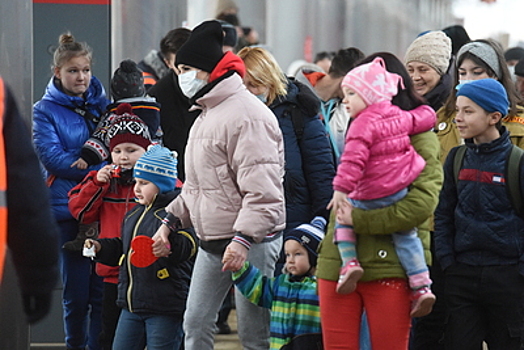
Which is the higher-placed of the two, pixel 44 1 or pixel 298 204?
pixel 44 1

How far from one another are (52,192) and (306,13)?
9.81 m

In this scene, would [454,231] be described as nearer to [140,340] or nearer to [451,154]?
[451,154]

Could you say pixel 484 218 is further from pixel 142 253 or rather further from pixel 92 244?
pixel 92 244

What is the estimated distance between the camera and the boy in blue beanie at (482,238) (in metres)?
4.93

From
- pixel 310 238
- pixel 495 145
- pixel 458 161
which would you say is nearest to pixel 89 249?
pixel 310 238

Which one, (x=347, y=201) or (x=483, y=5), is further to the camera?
(x=483, y=5)

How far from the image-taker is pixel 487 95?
197 inches

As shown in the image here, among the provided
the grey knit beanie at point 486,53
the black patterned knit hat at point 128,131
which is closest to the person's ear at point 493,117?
the grey knit beanie at point 486,53

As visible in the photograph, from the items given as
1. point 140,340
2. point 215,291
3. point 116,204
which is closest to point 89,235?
point 116,204

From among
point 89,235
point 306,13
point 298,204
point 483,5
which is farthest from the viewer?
point 306,13

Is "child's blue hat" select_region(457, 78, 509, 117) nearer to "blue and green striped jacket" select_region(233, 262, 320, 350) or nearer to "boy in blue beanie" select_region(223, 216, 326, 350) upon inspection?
"boy in blue beanie" select_region(223, 216, 326, 350)

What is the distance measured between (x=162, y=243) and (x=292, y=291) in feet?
2.13

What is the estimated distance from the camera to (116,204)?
5.79 meters

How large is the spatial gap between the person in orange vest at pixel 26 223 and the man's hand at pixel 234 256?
1.90 metres
